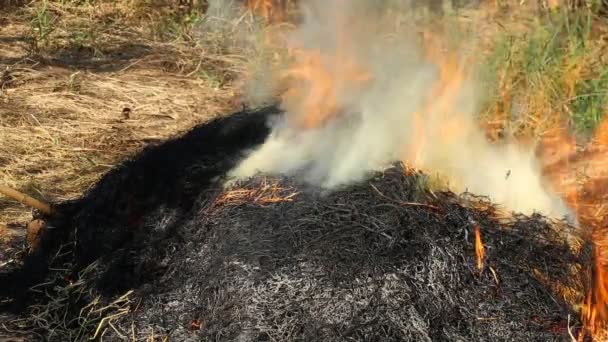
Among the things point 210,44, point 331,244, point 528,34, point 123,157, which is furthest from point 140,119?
point 331,244

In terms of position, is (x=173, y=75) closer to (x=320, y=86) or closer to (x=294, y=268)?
(x=320, y=86)

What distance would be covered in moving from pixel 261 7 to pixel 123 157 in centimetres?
300

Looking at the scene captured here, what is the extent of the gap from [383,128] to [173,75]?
4075 millimetres

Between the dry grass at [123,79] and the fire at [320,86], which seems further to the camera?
the dry grass at [123,79]

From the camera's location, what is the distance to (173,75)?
8.05 meters

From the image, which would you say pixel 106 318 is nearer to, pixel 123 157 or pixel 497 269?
pixel 497 269

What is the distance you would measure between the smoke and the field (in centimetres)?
55

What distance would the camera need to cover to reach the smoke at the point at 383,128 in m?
4.29

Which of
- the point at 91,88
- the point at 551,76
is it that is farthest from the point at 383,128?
the point at 91,88

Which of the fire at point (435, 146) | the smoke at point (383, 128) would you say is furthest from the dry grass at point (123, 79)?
the smoke at point (383, 128)

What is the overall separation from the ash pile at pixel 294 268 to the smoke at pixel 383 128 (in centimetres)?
21

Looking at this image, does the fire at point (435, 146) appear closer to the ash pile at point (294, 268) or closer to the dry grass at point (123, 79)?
the ash pile at point (294, 268)

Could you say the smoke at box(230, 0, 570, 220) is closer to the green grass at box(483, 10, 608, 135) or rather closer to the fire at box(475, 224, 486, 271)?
the fire at box(475, 224, 486, 271)

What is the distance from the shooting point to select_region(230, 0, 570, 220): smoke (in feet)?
14.1
